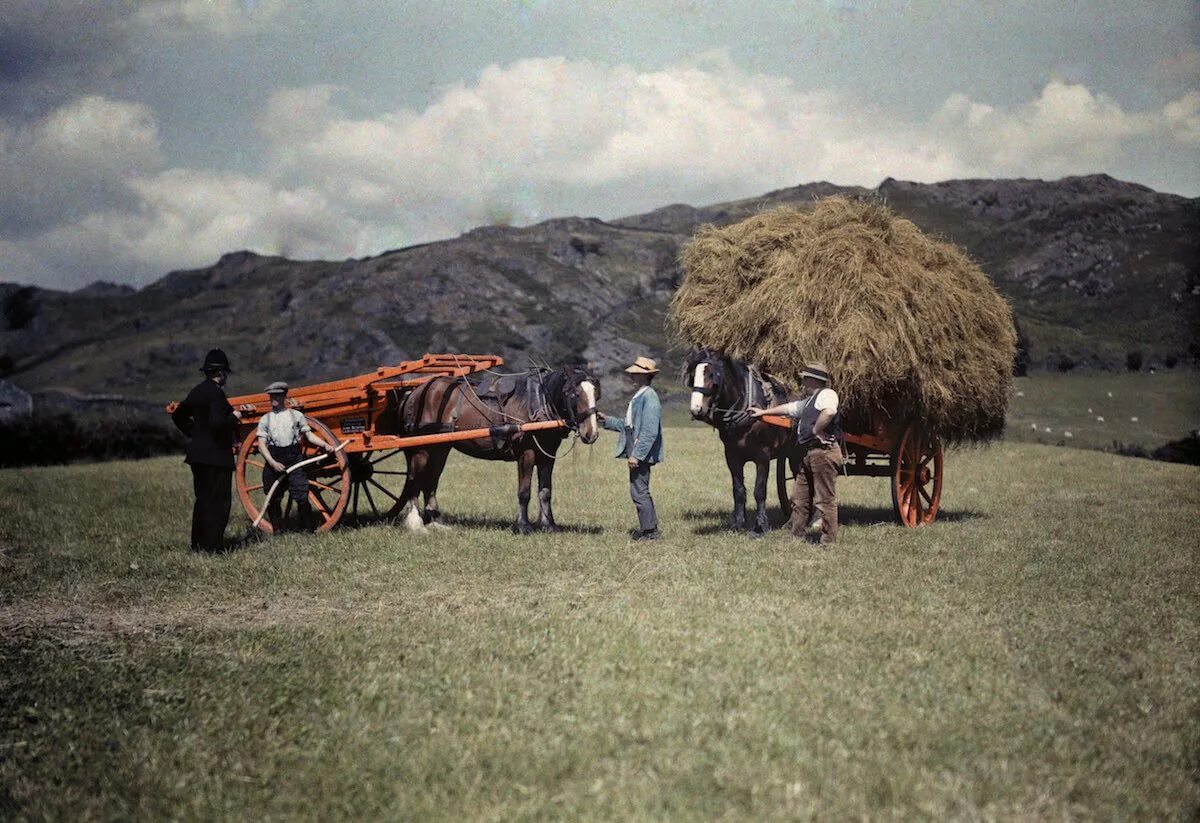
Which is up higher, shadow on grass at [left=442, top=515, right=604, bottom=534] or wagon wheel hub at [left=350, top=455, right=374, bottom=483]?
wagon wheel hub at [left=350, top=455, right=374, bottom=483]

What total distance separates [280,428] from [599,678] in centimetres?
Answer: 703

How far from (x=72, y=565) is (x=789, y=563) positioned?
830 cm

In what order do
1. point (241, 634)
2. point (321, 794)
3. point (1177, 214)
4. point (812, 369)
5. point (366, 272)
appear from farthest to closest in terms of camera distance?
1. point (366, 272)
2. point (1177, 214)
3. point (812, 369)
4. point (241, 634)
5. point (321, 794)

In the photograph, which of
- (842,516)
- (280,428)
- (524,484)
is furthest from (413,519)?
(842,516)

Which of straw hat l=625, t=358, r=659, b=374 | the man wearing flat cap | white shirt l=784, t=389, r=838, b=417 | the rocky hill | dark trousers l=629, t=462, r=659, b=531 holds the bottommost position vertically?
dark trousers l=629, t=462, r=659, b=531

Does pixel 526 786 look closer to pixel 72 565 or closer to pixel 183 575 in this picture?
pixel 183 575

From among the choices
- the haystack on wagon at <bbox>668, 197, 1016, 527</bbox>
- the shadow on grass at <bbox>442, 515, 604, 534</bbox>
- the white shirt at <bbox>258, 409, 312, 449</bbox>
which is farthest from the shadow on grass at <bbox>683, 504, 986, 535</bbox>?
the white shirt at <bbox>258, 409, 312, 449</bbox>

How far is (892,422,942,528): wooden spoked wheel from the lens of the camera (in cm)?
1284

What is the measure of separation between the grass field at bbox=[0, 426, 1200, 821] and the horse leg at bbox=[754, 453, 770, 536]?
0.42 metres

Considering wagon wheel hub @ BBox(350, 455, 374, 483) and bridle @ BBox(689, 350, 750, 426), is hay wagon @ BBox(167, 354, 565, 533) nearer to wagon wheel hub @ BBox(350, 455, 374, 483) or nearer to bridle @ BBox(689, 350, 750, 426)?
wagon wheel hub @ BBox(350, 455, 374, 483)

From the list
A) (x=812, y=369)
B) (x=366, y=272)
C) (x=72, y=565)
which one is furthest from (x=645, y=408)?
(x=366, y=272)

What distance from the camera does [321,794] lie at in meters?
4.48

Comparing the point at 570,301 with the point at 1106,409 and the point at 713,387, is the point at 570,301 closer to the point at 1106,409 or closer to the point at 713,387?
the point at 1106,409

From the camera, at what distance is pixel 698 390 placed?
11.3 meters
